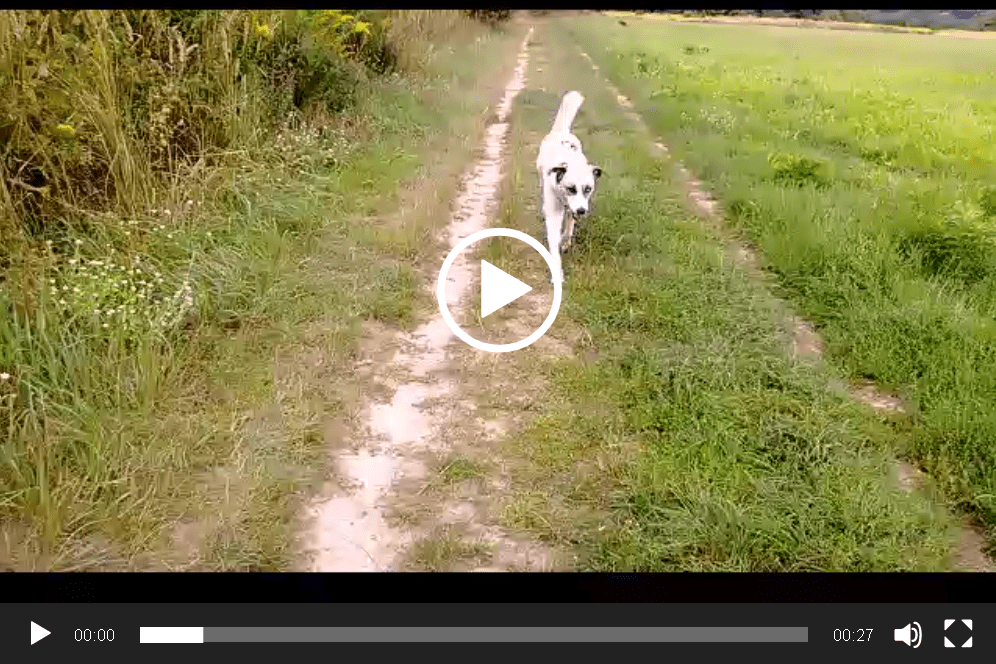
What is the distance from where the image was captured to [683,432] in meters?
2.43

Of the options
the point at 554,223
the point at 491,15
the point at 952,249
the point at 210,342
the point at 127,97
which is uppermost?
the point at 491,15

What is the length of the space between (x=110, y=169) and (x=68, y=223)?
0.27m

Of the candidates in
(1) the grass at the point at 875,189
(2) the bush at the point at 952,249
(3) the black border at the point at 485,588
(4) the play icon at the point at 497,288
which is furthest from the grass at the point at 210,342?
(2) the bush at the point at 952,249

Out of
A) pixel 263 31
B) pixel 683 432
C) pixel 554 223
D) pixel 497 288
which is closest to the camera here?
pixel 683 432

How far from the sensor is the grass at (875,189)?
87.4 inches

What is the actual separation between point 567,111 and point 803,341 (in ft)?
4.38

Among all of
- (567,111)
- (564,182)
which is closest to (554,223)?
(564,182)

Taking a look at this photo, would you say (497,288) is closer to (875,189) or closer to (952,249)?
(875,189)

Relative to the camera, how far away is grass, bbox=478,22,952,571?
6.61 ft

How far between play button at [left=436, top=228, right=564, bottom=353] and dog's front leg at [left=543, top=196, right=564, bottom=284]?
30 cm

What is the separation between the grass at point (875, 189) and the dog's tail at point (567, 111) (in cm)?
21

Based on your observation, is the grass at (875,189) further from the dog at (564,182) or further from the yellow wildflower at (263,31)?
the yellow wildflower at (263,31)

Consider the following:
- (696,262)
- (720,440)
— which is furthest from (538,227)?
(720,440)
